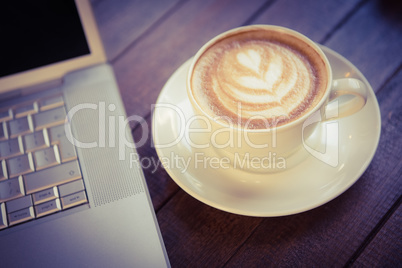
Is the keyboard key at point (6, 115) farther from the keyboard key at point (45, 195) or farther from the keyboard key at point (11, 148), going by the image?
the keyboard key at point (45, 195)

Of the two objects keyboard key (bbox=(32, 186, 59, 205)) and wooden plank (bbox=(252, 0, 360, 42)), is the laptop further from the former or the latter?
wooden plank (bbox=(252, 0, 360, 42))

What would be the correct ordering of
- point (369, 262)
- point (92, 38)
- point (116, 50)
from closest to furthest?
point (369, 262), point (92, 38), point (116, 50)

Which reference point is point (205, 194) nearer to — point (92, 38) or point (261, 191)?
point (261, 191)

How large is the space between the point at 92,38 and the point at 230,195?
38 cm

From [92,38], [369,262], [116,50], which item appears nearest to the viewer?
[369,262]

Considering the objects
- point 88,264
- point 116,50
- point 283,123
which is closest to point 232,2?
point 116,50

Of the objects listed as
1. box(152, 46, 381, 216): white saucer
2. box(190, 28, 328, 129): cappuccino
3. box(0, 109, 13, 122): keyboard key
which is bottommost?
box(152, 46, 381, 216): white saucer

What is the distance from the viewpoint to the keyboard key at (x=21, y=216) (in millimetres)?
566

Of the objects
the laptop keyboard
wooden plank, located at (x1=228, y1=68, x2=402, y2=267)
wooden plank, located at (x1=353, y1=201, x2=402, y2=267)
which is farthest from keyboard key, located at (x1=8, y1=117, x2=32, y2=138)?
wooden plank, located at (x1=353, y1=201, x2=402, y2=267)

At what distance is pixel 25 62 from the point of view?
2.19ft

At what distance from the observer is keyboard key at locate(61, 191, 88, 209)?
0.58m

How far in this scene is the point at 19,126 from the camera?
2.13ft

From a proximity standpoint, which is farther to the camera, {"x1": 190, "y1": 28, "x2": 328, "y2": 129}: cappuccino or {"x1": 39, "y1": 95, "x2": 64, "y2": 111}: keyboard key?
{"x1": 39, "y1": 95, "x2": 64, "y2": 111}: keyboard key

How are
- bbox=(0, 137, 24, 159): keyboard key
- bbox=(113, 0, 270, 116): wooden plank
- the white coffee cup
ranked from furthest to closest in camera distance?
bbox=(113, 0, 270, 116): wooden plank, bbox=(0, 137, 24, 159): keyboard key, the white coffee cup
